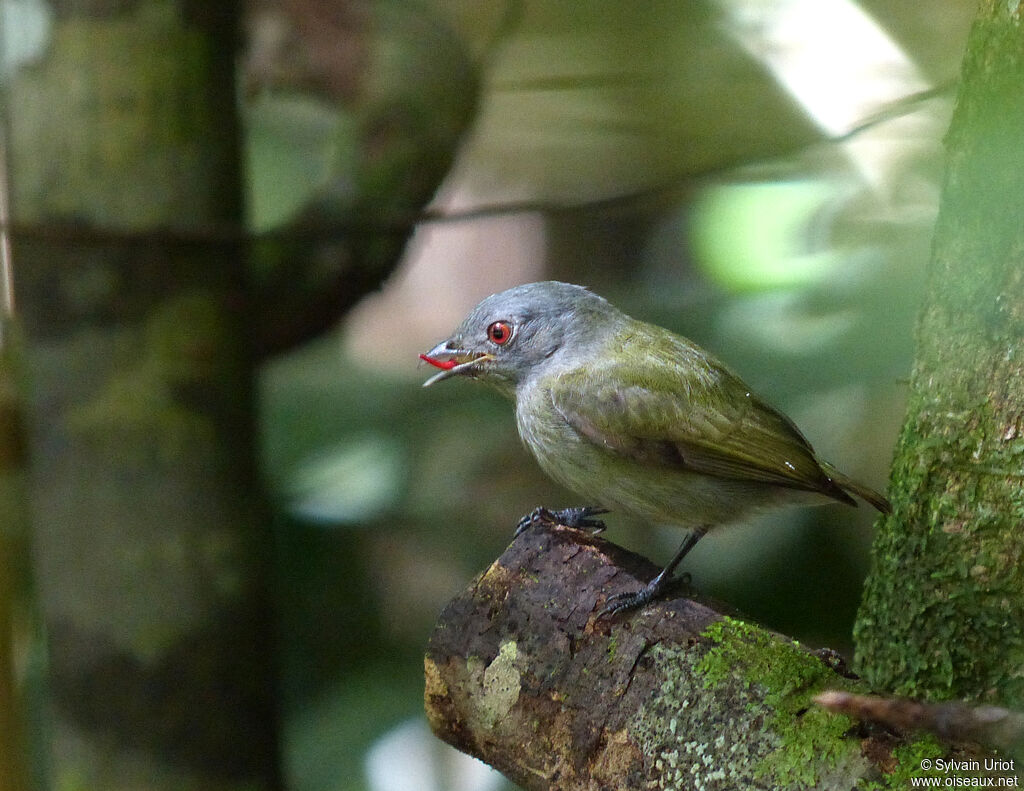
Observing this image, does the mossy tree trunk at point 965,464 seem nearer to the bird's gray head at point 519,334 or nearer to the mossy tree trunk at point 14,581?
the bird's gray head at point 519,334

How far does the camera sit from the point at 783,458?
106 inches

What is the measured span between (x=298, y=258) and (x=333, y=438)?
2.85 feet

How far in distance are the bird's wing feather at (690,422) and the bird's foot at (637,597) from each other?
496mm

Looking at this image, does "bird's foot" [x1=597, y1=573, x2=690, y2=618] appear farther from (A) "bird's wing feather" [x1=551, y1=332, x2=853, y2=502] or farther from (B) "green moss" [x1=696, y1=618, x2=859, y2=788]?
(A) "bird's wing feather" [x1=551, y1=332, x2=853, y2=502]

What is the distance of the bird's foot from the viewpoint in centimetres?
211

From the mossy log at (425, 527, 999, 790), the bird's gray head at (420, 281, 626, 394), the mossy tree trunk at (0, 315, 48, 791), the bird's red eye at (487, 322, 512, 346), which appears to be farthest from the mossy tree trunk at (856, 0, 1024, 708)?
the mossy tree trunk at (0, 315, 48, 791)

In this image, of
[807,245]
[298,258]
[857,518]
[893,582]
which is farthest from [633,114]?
[893,582]

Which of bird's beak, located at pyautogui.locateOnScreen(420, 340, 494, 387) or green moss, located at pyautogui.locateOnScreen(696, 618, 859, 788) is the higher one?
green moss, located at pyautogui.locateOnScreen(696, 618, 859, 788)

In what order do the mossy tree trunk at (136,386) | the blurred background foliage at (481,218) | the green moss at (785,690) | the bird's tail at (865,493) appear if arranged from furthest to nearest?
the blurred background foliage at (481,218) → the mossy tree trunk at (136,386) → the bird's tail at (865,493) → the green moss at (785,690)

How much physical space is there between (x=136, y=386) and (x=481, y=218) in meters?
1.97

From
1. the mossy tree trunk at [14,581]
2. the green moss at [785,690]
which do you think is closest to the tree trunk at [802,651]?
the green moss at [785,690]

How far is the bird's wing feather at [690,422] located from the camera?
2.71 m

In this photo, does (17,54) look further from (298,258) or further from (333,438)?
(333,438)

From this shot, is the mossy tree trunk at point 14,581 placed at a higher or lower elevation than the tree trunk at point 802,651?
lower
